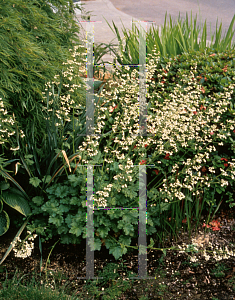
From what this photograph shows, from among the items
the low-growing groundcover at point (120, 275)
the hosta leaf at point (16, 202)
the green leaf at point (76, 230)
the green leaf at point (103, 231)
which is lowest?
the low-growing groundcover at point (120, 275)

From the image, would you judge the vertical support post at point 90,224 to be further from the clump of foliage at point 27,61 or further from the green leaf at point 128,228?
the clump of foliage at point 27,61

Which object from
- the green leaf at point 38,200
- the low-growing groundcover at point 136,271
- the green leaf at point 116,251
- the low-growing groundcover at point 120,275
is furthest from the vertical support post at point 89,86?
the low-growing groundcover at point 120,275

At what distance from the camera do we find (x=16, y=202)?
8.09ft

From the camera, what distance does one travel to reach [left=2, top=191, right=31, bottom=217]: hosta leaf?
2.43 meters

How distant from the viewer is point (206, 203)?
9.64 feet

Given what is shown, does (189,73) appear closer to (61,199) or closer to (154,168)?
(154,168)

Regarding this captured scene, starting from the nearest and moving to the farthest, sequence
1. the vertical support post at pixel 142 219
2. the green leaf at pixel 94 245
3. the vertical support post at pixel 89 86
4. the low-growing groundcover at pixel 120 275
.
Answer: the low-growing groundcover at pixel 120 275 < the green leaf at pixel 94 245 < the vertical support post at pixel 142 219 < the vertical support post at pixel 89 86

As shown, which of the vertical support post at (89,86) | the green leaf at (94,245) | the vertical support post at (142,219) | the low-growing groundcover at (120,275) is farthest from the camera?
the vertical support post at (89,86)

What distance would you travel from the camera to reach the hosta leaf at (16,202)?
243cm

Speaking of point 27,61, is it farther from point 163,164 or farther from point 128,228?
point 128,228

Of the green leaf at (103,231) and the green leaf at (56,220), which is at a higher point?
the green leaf at (56,220)

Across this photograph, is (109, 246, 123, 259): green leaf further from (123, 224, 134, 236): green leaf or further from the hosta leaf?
the hosta leaf

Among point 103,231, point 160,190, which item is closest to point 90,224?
point 103,231

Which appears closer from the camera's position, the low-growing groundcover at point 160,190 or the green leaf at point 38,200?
the low-growing groundcover at point 160,190
